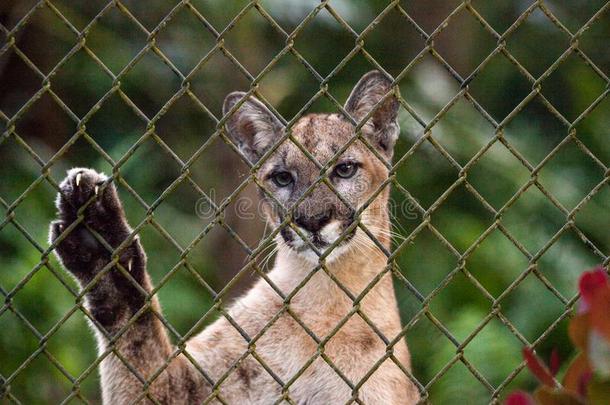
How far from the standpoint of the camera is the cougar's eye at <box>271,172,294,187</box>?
4965mm

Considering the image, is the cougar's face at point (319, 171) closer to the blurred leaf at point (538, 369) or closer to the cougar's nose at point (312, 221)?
the cougar's nose at point (312, 221)

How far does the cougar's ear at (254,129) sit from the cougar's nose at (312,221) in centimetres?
67

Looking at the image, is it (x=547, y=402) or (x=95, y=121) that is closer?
(x=547, y=402)

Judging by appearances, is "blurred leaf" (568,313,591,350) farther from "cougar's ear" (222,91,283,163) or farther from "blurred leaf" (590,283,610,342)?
"cougar's ear" (222,91,283,163)

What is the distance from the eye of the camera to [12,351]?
6047 mm

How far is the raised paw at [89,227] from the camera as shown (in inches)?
143

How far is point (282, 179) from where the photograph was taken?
499 centimetres

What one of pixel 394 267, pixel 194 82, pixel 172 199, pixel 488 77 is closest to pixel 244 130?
pixel 394 267

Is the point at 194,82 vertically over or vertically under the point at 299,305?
over

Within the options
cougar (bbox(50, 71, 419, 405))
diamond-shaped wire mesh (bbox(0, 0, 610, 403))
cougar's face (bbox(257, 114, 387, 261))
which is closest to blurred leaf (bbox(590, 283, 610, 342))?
cougar (bbox(50, 71, 419, 405))

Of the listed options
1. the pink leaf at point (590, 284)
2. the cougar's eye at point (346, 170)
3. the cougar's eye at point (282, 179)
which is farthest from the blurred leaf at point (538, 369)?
the cougar's eye at point (282, 179)

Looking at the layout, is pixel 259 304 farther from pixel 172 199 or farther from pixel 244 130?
pixel 172 199

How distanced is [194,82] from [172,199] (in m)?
1.59

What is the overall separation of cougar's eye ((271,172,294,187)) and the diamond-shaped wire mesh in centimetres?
77
